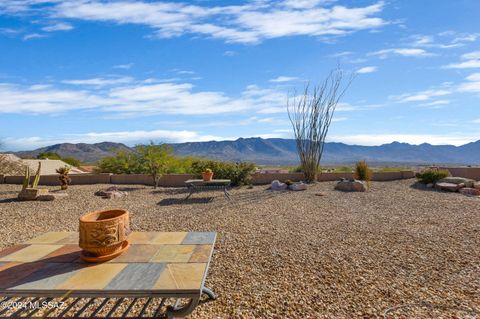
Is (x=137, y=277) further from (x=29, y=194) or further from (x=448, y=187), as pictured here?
(x=448, y=187)

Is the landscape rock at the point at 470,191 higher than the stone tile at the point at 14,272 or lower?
lower

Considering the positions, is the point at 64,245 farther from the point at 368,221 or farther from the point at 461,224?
the point at 461,224

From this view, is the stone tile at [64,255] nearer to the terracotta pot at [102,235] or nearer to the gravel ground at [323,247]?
the terracotta pot at [102,235]

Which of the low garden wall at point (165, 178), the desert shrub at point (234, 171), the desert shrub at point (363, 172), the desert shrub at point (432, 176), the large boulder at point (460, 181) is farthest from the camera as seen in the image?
the low garden wall at point (165, 178)

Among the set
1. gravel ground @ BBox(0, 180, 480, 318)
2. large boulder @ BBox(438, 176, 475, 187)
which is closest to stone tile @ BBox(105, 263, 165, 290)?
gravel ground @ BBox(0, 180, 480, 318)

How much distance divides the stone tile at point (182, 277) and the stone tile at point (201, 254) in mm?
77

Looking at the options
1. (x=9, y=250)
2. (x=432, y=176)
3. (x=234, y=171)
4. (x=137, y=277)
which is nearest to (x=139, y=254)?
(x=137, y=277)

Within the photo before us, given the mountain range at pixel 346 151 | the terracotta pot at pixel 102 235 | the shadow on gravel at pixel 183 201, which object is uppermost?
the mountain range at pixel 346 151

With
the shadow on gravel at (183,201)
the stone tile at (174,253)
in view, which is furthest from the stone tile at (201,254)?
the shadow on gravel at (183,201)

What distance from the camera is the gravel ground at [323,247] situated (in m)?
2.83

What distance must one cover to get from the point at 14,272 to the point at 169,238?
113 cm

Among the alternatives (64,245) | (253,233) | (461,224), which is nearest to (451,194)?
(461,224)

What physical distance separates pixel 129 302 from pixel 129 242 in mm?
704

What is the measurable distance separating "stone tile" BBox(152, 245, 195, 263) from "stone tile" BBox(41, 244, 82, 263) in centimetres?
58
